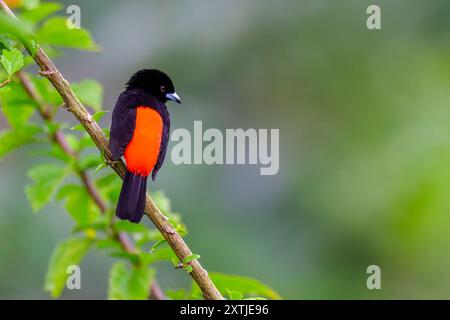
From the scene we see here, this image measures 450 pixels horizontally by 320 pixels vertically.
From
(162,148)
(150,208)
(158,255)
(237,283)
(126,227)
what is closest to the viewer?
(150,208)

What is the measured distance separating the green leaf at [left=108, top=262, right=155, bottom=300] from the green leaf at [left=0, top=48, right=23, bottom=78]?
0.96m

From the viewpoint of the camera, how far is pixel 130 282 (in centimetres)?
238

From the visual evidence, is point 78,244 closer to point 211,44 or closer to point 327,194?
point 327,194

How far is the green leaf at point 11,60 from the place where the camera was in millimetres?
1620

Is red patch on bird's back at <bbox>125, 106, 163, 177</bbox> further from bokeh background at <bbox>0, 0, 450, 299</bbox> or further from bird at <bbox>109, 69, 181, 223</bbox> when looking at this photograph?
bokeh background at <bbox>0, 0, 450, 299</bbox>

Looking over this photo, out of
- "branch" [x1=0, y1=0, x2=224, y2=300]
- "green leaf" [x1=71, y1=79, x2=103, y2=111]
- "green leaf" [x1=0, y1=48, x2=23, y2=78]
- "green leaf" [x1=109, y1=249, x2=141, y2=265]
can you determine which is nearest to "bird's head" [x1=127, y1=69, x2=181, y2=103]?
"green leaf" [x1=71, y1=79, x2=103, y2=111]

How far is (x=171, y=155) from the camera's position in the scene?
16.0 feet

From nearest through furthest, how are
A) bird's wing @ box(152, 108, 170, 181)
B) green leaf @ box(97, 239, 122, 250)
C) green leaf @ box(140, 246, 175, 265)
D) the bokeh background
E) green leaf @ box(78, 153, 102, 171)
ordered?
green leaf @ box(140, 246, 175, 265) → green leaf @ box(97, 239, 122, 250) → green leaf @ box(78, 153, 102, 171) → bird's wing @ box(152, 108, 170, 181) → the bokeh background

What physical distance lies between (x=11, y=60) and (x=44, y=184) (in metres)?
1.05

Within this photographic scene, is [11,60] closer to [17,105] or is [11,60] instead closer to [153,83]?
[17,105]

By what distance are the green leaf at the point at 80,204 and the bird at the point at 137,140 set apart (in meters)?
0.20

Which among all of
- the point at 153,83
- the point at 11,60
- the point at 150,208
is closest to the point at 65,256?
the point at 150,208

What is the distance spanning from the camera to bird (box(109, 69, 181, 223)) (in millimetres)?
2330

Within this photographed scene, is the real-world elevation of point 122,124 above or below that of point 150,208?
above
